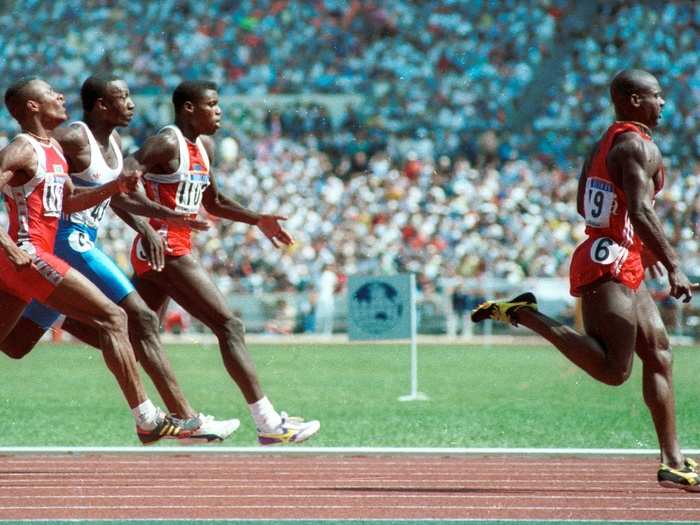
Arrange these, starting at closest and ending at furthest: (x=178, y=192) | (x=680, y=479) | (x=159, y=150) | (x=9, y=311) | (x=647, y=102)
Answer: (x=680, y=479) < (x=647, y=102) < (x=9, y=311) < (x=159, y=150) < (x=178, y=192)

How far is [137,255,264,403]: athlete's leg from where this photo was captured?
8.80 m

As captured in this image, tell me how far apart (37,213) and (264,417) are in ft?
5.88

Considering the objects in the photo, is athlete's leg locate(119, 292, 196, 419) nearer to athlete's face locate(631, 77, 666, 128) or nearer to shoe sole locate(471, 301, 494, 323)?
shoe sole locate(471, 301, 494, 323)

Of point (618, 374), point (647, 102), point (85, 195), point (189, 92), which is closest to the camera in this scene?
point (618, 374)

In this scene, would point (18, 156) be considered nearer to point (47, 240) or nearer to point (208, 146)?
point (47, 240)

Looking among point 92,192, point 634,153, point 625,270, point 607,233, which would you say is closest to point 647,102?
point 634,153

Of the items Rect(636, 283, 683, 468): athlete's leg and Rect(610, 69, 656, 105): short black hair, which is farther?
Rect(610, 69, 656, 105): short black hair

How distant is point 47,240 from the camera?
27.2 ft

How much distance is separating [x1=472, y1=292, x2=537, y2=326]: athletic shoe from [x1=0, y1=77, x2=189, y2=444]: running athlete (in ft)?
5.91

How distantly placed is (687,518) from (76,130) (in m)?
4.29

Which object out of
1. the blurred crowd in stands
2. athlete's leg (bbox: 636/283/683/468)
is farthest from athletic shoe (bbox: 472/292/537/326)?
the blurred crowd in stands

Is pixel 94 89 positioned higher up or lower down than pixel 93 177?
higher up

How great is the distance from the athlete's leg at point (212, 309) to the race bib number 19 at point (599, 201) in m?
2.31

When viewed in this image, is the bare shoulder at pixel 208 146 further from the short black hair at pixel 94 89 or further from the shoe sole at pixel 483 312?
the shoe sole at pixel 483 312
